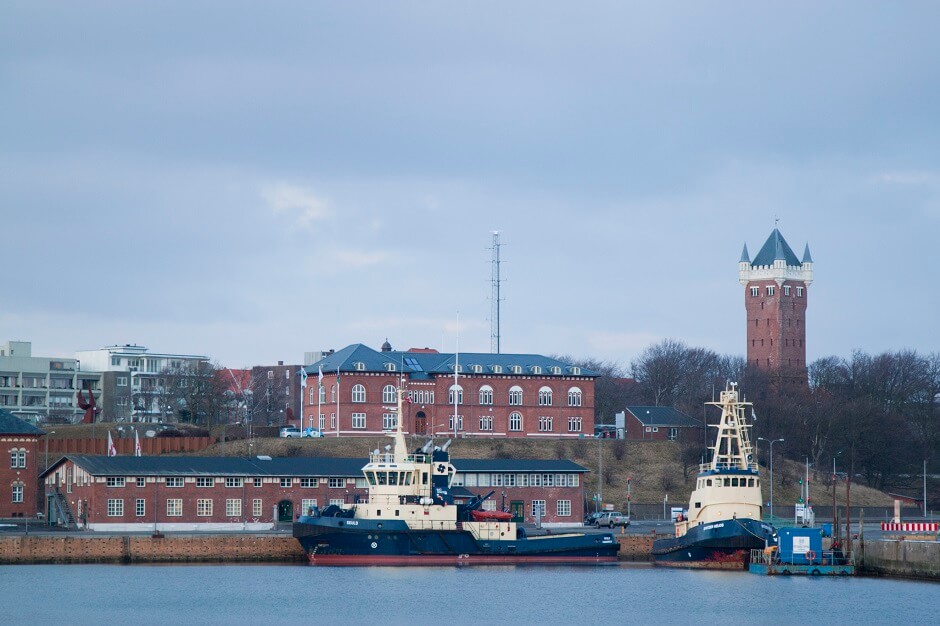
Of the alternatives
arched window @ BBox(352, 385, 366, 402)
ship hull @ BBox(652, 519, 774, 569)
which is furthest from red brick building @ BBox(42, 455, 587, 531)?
arched window @ BBox(352, 385, 366, 402)

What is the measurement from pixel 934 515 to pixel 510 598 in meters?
61.7

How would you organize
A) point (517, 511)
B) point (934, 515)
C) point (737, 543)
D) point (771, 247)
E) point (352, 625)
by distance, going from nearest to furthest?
point (352, 625) < point (737, 543) < point (517, 511) < point (934, 515) < point (771, 247)

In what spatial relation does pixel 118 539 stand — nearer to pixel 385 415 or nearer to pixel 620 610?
pixel 620 610

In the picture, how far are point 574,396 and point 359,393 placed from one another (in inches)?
714

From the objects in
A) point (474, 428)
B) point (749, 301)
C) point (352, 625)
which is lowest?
point (352, 625)

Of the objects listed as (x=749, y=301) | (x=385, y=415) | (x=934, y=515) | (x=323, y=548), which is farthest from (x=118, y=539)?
(x=749, y=301)

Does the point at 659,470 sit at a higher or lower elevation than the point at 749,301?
lower

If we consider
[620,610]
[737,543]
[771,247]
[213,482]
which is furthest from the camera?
[771,247]

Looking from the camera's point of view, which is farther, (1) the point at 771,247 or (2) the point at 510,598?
(1) the point at 771,247

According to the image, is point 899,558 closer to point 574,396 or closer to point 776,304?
point 574,396

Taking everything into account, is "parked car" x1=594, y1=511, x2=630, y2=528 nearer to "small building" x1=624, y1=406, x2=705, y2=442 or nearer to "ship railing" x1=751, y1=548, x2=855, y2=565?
"ship railing" x1=751, y1=548, x2=855, y2=565

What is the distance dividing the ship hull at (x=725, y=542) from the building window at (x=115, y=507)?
3154cm

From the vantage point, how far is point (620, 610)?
2504 inches

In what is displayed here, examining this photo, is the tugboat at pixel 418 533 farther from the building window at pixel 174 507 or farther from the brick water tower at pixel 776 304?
the brick water tower at pixel 776 304
